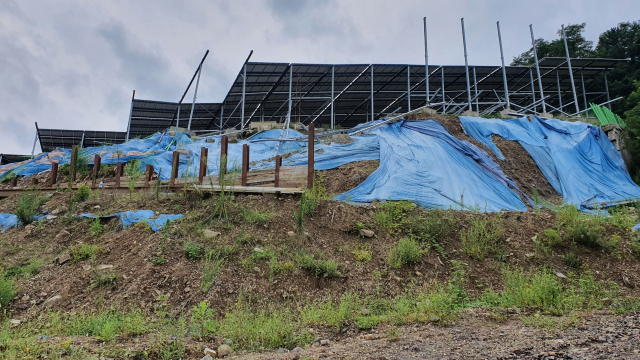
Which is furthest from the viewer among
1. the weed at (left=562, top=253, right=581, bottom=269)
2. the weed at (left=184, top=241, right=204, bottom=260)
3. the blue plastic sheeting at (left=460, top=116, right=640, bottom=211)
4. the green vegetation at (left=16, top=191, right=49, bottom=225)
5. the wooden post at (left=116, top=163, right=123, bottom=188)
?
the blue plastic sheeting at (left=460, top=116, right=640, bottom=211)

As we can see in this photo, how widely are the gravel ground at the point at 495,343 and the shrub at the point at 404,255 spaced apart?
1.44m

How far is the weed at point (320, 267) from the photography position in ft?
15.4

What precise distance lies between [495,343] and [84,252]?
5037 millimetres

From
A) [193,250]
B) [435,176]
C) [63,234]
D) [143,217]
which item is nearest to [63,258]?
[63,234]

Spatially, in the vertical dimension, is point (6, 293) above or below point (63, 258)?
below

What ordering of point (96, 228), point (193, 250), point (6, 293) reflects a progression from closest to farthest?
point (6, 293), point (193, 250), point (96, 228)

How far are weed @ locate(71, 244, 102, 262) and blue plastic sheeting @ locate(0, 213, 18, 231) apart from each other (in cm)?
256

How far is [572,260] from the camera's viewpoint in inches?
206

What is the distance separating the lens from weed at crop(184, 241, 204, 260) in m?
4.82

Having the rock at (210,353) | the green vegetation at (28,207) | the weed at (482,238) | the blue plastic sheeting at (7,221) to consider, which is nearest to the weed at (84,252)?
the green vegetation at (28,207)

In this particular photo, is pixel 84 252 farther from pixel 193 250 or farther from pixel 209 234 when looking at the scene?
pixel 209 234

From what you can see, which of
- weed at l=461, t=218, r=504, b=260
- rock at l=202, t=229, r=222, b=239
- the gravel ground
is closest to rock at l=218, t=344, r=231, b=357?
the gravel ground

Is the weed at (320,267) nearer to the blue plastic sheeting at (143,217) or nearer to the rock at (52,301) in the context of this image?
the blue plastic sheeting at (143,217)

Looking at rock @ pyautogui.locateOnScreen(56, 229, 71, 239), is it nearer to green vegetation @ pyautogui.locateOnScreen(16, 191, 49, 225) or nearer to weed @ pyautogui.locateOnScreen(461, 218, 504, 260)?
green vegetation @ pyautogui.locateOnScreen(16, 191, 49, 225)
